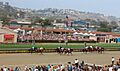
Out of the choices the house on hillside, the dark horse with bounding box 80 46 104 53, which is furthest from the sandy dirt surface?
the house on hillside

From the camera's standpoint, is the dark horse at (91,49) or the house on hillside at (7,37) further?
the house on hillside at (7,37)

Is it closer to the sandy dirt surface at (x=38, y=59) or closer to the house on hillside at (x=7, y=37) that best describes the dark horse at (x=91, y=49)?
the sandy dirt surface at (x=38, y=59)

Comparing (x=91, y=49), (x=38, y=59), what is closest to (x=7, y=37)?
(x=91, y=49)

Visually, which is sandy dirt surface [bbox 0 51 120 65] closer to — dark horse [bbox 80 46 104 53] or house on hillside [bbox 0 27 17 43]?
dark horse [bbox 80 46 104 53]

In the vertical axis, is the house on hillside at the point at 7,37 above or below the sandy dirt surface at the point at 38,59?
above

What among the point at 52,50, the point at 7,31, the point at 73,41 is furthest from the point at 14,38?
the point at 73,41

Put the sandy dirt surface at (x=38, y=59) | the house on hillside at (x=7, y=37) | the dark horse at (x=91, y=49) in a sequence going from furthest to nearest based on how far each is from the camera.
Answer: the house on hillside at (x=7, y=37)
the dark horse at (x=91, y=49)
the sandy dirt surface at (x=38, y=59)

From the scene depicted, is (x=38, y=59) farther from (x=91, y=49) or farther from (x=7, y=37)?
(x=7, y=37)

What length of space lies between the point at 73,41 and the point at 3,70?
34.4 metres

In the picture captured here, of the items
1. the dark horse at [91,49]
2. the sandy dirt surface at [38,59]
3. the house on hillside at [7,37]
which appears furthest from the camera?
the house on hillside at [7,37]

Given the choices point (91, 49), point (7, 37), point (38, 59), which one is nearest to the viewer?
point (38, 59)

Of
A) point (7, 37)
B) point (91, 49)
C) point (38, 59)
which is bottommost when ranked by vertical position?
point (91, 49)

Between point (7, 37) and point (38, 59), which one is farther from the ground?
point (7, 37)

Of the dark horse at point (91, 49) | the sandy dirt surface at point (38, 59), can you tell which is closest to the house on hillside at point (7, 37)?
the sandy dirt surface at point (38, 59)
